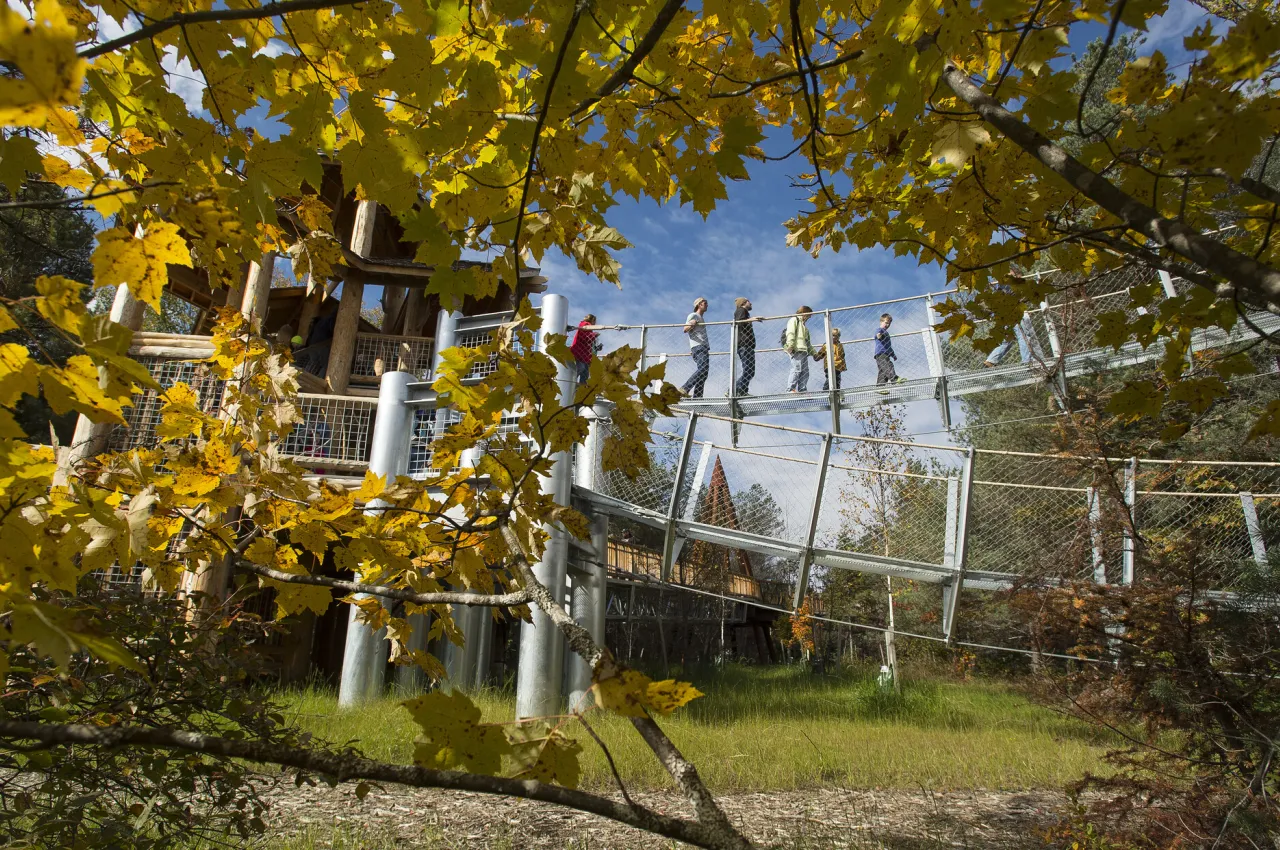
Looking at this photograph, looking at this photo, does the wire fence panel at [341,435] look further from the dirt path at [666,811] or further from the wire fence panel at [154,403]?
the dirt path at [666,811]

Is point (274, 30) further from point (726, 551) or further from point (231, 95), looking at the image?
point (726, 551)

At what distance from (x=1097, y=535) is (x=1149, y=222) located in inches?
196

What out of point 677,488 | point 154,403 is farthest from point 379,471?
point 154,403

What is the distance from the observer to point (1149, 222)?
1086 millimetres

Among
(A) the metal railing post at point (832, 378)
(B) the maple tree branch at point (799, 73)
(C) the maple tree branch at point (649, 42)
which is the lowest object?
(C) the maple tree branch at point (649, 42)

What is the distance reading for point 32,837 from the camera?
179 centimetres

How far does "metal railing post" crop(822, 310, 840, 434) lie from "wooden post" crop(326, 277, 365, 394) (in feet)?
21.4

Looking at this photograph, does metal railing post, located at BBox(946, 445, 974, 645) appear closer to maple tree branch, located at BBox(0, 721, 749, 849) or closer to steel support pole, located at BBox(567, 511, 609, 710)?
steel support pole, located at BBox(567, 511, 609, 710)

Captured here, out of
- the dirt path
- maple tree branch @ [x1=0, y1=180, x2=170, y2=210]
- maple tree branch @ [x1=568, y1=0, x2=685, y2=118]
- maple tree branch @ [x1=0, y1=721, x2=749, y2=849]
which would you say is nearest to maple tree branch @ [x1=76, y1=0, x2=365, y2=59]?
maple tree branch @ [x1=0, y1=180, x2=170, y2=210]

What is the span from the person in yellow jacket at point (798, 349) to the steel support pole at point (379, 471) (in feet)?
14.9

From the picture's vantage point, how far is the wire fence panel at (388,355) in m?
10.6

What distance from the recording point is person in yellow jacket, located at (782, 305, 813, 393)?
8.90 meters

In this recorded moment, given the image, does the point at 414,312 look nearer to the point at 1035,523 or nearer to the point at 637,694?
the point at 1035,523

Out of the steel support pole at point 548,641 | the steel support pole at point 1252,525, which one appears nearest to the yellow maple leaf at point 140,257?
the steel support pole at point 548,641
